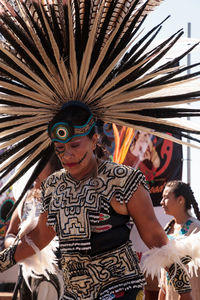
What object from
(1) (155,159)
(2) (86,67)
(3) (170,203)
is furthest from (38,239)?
(1) (155,159)

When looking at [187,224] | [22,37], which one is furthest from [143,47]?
[187,224]

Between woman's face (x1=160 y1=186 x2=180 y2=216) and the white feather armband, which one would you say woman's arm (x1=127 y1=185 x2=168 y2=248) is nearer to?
the white feather armband

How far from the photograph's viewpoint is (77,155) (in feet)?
10.4

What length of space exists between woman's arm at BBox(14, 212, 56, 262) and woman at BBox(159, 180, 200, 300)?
8.21 ft

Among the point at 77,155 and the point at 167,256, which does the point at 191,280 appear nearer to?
the point at 167,256

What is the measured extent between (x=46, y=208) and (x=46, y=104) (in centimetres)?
62

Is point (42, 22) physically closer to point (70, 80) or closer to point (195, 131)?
point (70, 80)

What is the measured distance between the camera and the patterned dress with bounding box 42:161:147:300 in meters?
3.00

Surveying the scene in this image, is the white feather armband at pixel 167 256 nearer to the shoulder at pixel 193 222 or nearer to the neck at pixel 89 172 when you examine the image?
the neck at pixel 89 172

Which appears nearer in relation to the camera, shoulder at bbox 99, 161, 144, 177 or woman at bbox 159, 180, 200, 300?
shoulder at bbox 99, 161, 144, 177

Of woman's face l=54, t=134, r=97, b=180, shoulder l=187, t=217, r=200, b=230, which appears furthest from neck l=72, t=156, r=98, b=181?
shoulder l=187, t=217, r=200, b=230

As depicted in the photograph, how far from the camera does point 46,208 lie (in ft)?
11.1

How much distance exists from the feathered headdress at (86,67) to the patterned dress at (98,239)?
0.44 meters

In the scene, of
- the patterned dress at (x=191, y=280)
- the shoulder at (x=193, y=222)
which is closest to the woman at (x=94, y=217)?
the patterned dress at (x=191, y=280)
